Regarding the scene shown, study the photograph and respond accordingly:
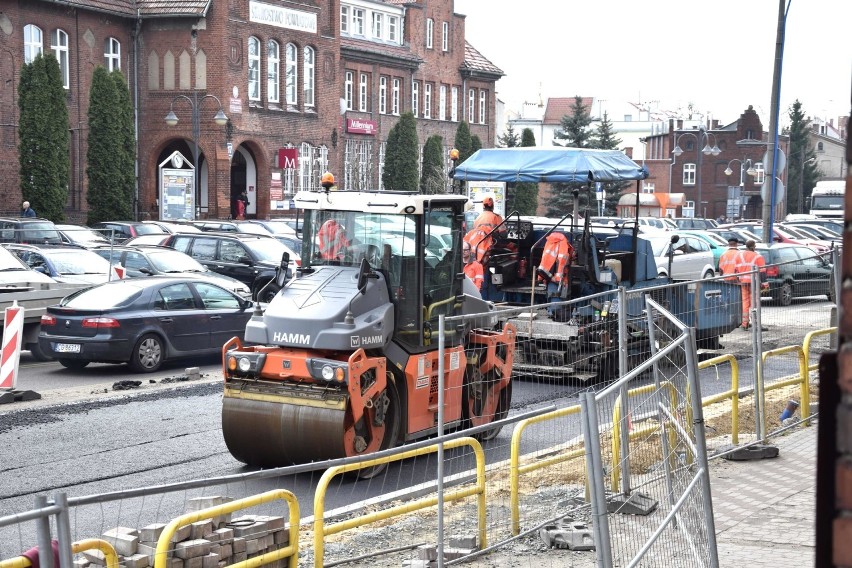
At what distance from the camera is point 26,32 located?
4678 centimetres

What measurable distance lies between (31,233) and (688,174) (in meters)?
80.8

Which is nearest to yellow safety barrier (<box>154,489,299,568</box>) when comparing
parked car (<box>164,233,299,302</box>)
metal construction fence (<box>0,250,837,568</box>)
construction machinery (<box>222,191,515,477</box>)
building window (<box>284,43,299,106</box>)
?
metal construction fence (<box>0,250,837,568</box>)

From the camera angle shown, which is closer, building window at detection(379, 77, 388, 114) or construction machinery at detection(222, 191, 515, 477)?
construction machinery at detection(222, 191, 515, 477)

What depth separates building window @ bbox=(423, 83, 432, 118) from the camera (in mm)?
68938

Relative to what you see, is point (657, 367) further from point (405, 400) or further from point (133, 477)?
point (133, 477)

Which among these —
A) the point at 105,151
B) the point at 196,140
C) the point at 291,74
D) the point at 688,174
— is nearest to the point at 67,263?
the point at 196,140

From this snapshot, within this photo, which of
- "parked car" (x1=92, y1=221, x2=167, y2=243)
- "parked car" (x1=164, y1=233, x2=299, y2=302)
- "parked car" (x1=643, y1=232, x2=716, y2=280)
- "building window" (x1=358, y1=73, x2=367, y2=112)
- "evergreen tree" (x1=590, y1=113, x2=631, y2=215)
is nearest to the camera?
"parked car" (x1=164, y1=233, x2=299, y2=302)

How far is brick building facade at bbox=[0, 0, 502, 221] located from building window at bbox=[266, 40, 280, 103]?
51mm

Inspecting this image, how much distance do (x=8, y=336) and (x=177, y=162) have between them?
2659 centimetres

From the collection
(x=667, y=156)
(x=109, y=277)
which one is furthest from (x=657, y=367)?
(x=667, y=156)

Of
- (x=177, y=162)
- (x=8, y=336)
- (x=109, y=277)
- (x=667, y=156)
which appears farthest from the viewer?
(x=667, y=156)

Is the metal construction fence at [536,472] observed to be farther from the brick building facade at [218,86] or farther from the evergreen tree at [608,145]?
the evergreen tree at [608,145]

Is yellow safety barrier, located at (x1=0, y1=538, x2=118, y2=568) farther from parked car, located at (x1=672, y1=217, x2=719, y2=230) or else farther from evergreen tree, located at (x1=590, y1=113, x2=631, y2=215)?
evergreen tree, located at (x1=590, y1=113, x2=631, y2=215)

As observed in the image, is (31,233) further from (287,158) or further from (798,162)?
(798,162)
